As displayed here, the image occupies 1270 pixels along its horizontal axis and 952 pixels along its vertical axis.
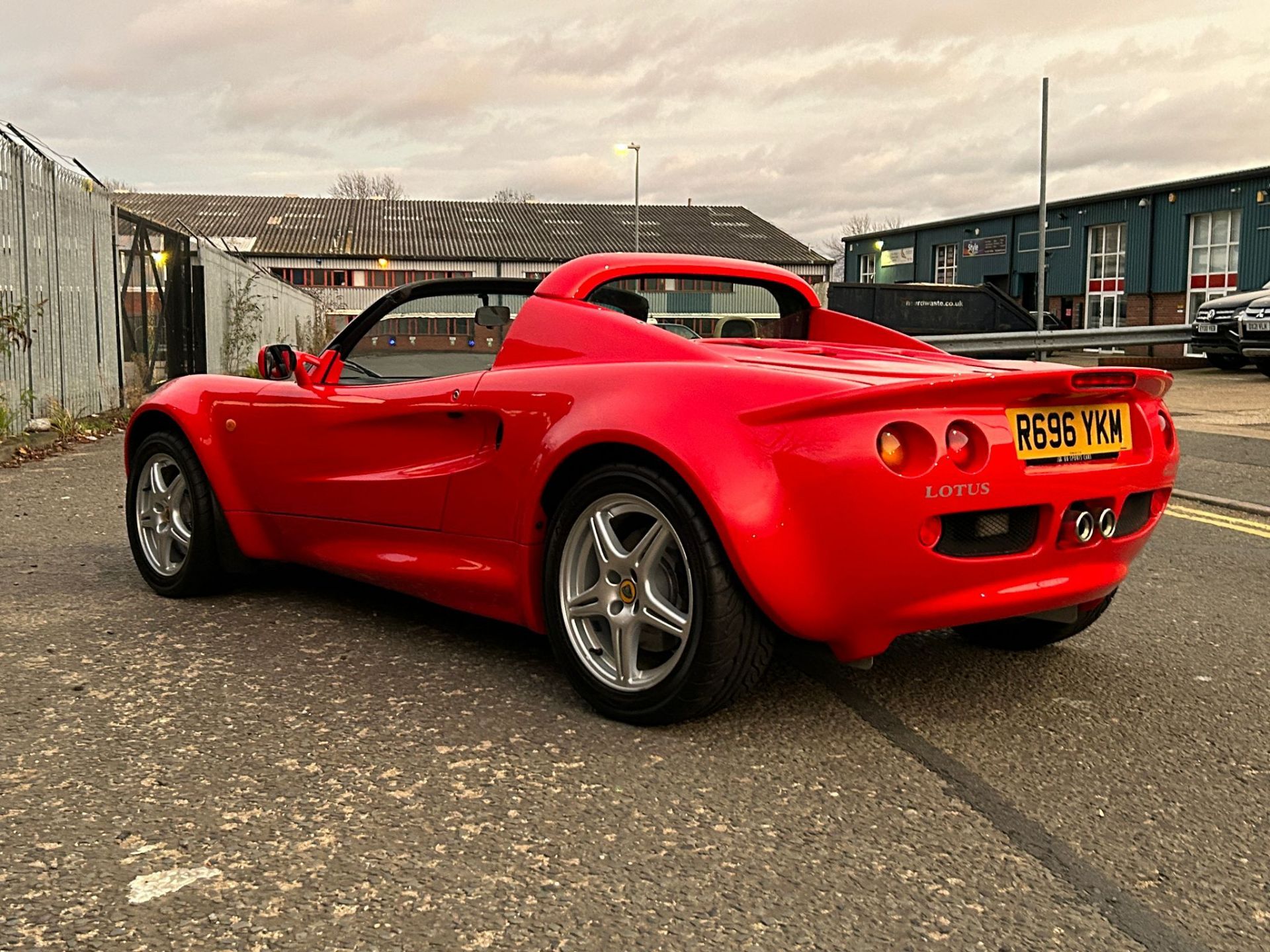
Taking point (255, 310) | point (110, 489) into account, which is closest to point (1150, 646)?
point (110, 489)

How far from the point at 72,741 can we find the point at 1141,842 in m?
2.53

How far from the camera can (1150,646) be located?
4270 mm

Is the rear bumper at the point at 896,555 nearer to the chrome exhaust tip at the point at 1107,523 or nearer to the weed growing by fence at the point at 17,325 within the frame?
the chrome exhaust tip at the point at 1107,523

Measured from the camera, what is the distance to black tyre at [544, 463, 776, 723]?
310cm

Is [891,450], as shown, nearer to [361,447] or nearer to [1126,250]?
[361,447]

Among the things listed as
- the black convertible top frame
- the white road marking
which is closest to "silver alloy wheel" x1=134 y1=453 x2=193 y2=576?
the black convertible top frame

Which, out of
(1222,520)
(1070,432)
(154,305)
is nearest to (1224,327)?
(1222,520)

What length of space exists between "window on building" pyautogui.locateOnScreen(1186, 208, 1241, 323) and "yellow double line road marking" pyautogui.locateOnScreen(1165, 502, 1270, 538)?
35.1m

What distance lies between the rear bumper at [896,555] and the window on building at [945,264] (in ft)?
179

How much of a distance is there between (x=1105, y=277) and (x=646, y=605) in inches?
1827

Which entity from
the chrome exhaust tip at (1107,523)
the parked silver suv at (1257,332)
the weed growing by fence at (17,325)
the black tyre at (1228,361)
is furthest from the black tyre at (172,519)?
the black tyre at (1228,361)

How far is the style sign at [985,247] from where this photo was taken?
171 feet

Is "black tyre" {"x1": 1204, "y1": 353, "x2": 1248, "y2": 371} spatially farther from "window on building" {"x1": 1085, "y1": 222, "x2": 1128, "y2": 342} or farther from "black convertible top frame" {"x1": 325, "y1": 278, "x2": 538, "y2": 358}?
"black convertible top frame" {"x1": 325, "y1": 278, "x2": 538, "y2": 358}

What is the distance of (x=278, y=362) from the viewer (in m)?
4.67
